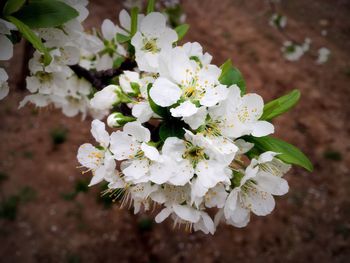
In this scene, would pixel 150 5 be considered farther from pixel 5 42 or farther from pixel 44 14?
pixel 5 42

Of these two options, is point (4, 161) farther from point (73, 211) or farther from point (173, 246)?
point (173, 246)

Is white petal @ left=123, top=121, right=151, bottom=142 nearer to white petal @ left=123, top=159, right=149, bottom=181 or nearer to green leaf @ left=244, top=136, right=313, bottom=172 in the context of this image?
white petal @ left=123, top=159, right=149, bottom=181

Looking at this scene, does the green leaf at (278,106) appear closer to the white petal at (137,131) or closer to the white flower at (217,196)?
the white flower at (217,196)

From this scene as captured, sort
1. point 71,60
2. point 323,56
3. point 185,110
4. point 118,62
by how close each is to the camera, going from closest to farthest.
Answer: point 185,110 → point 71,60 → point 118,62 → point 323,56

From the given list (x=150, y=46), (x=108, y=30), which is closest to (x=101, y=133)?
(x=150, y=46)

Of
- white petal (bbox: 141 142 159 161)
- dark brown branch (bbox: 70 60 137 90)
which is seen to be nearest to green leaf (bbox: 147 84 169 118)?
white petal (bbox: 141 142 159 161)

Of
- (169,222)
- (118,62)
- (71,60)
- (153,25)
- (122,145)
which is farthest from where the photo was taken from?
(169,222)

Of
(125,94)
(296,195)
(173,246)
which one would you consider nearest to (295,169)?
(296,195)
